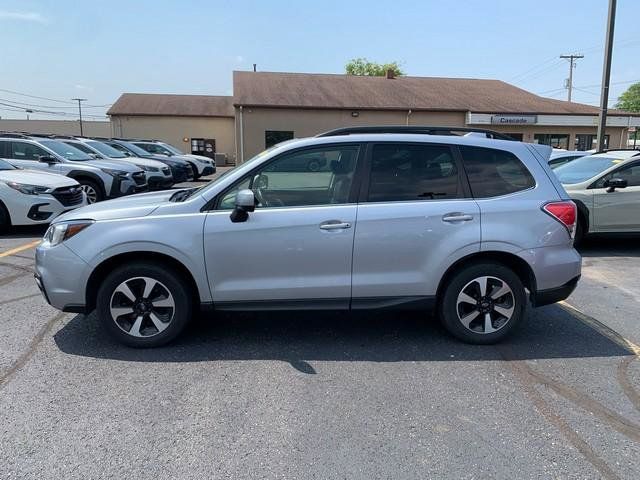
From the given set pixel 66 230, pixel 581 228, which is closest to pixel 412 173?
pixel 66 230

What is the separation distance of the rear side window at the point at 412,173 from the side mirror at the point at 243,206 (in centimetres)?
96

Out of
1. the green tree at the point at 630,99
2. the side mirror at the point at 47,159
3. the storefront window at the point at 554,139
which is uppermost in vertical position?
the green tree at the point at 630,99

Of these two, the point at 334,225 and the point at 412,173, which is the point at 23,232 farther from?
the point at 412,173

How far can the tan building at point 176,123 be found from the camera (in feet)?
130

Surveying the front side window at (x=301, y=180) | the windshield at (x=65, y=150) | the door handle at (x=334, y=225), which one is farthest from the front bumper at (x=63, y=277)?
the windshield at (x=65, y=150)

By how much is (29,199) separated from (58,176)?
114cm

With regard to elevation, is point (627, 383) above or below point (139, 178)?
below

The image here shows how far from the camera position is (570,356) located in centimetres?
423

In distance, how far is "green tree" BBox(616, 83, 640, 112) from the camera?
3516 inches

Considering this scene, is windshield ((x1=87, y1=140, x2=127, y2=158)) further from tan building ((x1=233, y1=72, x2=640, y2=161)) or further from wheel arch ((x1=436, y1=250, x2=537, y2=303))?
tan building ((x1=233, y1=72, x2=640, y2=161))

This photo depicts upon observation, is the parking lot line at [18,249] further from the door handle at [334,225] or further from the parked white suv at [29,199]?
the door handle at [334,225]

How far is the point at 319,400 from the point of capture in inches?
136

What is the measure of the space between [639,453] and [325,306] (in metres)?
2.30

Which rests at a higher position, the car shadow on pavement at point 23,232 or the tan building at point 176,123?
the tan building at point 176,123
